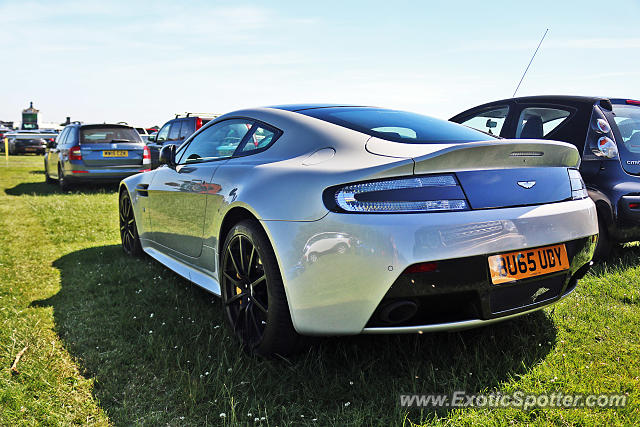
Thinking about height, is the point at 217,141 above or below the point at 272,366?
above

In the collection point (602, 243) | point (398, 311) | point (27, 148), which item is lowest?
point (27, 148)

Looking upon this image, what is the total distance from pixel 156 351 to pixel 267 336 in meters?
0.71

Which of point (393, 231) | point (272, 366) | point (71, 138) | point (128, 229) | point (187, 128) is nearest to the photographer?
point (393, 231)

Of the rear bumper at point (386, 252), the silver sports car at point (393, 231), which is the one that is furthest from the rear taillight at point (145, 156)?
the rear bumper at point (386, 252)

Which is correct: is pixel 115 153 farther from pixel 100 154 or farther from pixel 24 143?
pixel 24 143

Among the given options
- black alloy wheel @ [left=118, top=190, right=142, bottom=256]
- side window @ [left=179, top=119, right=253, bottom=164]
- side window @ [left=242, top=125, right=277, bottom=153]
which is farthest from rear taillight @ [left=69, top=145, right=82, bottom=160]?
side window @ [left=242, top=125, right=277, bottom=153]

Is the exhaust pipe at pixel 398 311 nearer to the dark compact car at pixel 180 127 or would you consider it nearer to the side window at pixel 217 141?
the side window at pixel 217 141

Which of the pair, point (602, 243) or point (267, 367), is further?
point (602, 243)

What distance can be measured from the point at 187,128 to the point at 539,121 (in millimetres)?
8830

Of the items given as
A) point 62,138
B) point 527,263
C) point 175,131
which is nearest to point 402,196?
point 527,263

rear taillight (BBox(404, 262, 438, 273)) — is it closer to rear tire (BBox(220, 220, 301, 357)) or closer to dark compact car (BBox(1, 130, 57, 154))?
rear tire (BBox(220, 220, 301, 357))

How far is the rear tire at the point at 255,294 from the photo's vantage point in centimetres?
246

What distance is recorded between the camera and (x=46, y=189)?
11.7 metres

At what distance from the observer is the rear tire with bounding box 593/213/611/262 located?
4.39 m
